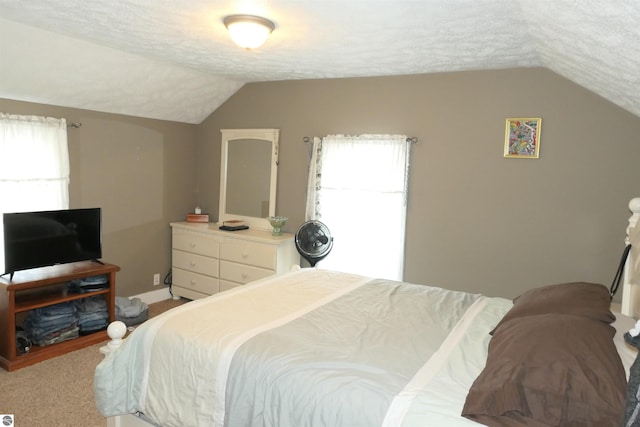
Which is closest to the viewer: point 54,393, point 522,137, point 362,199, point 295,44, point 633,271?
point 633,271

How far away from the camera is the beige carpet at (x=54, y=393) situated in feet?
8.59

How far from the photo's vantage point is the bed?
137 centimetres

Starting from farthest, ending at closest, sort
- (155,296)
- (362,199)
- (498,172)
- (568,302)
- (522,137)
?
(155,296) < (362,199) < (498,172) < (522,137) < (568,302)

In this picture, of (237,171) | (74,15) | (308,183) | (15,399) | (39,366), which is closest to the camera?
(74,15)

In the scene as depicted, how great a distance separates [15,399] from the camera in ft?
9.18

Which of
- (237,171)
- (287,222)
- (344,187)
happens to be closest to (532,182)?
(344,187)

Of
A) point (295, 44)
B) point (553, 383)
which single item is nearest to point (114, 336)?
point (553, 383)

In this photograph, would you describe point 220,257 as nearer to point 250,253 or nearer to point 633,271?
point 250,253

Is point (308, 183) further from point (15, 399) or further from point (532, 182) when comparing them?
point (15, 399)

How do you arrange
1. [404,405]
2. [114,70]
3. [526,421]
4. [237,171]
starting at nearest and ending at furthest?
[526,421] < [404,405] < [114,70] < [237,171]

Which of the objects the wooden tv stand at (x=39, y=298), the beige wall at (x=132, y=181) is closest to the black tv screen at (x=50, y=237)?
the wooden tv stand at (x=39, y=298)

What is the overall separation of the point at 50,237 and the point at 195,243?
4.64ft

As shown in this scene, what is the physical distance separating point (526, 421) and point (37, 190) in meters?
3.88

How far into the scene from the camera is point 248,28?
256cm
